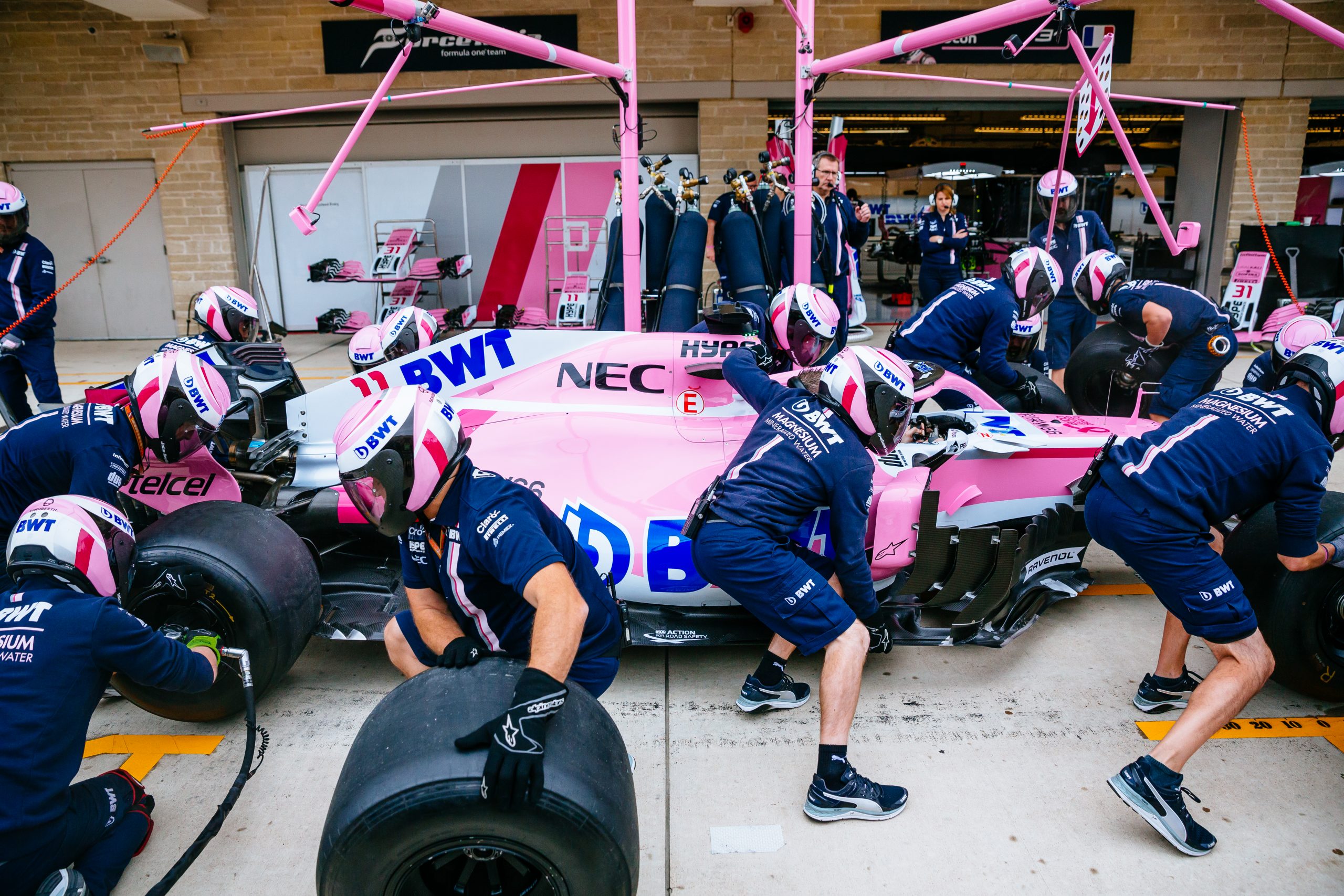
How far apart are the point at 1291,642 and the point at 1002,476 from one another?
4.21 ft

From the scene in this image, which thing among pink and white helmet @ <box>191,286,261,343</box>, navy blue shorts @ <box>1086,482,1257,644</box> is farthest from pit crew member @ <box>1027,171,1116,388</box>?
pink and white helmet @ <box>191,286,261,343</box>

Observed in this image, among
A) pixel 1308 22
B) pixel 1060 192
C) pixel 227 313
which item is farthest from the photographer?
pixel 1060 192

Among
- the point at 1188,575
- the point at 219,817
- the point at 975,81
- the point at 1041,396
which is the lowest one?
the point at 219,817

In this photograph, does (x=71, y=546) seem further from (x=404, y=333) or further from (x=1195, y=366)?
(x=1195, y=366)

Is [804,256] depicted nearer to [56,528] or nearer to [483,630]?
[483,630]

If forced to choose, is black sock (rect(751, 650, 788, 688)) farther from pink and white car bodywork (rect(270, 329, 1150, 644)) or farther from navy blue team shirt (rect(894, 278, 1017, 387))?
navy blue team shirt (rect(894, 278, 1017, 387))

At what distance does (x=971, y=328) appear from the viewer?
18.2ft

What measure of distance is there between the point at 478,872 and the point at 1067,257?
7.91 m

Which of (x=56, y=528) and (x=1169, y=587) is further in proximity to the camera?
(x=1169, y=587)

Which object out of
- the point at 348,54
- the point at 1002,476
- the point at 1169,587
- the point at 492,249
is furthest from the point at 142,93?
the point at 1169,587

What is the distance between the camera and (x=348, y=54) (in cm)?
1265

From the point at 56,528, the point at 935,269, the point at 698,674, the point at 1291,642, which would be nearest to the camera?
A: the point at 56,528

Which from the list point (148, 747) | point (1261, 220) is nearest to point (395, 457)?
point (148, 747)

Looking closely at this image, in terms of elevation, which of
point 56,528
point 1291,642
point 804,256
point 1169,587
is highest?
point 804,256
